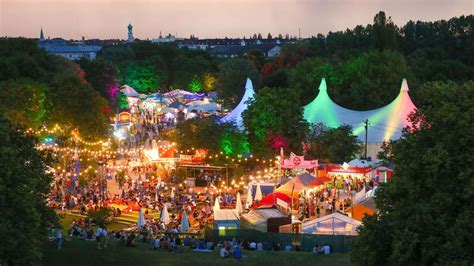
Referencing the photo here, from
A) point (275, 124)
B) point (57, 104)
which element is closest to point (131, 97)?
point (57, 104)

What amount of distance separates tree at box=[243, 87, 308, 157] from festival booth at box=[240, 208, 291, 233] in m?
13.2

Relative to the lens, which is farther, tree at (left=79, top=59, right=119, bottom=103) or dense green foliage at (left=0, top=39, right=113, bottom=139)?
tree at (left=79, top=59, right=119, bottom=103)

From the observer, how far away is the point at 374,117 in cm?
3916

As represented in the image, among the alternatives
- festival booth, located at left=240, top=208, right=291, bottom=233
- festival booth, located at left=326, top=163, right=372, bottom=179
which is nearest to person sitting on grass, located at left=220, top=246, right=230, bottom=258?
festival booth, located at left=240, top=208, right=291, bottom=233

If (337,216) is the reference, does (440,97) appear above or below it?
above

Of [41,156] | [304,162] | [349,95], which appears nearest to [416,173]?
[41,156]

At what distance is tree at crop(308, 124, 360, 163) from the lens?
3609 centimetres

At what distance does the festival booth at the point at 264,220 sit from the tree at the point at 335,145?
11.8 meters

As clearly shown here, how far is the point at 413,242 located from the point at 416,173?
149 centimetres

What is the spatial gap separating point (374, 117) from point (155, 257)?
20819mm

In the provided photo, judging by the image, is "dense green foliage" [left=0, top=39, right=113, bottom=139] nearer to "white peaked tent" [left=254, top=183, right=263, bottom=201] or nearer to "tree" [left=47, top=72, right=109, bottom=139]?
"tree" [left=47, top=72, right=109, bottom=139]

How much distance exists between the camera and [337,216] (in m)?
23.5

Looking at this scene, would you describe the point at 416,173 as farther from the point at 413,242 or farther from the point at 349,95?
the point at 349,95

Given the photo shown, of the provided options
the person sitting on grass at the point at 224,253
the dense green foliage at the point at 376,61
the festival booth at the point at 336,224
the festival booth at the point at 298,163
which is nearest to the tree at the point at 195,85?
the dense green foliage at the point at 376,61
